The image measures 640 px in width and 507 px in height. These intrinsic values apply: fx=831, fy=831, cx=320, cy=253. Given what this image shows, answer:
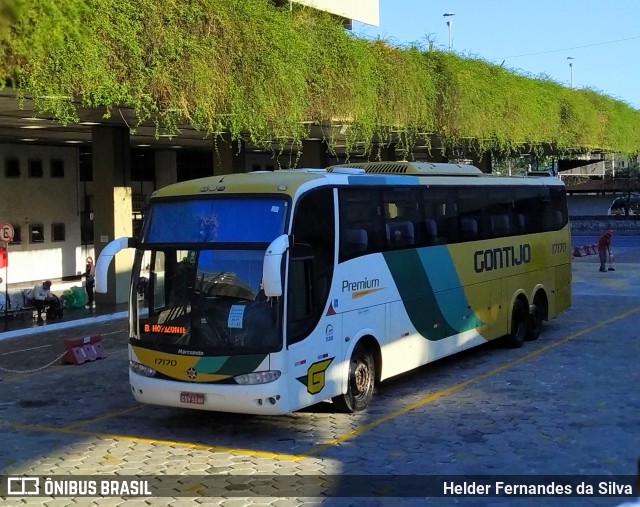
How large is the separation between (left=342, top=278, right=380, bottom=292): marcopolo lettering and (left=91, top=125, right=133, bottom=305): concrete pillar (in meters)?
13.1

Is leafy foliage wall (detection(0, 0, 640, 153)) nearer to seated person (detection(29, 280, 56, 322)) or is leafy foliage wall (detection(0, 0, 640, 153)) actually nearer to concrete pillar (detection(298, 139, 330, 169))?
concrete pillar (detection(298, 139, 330, 169))

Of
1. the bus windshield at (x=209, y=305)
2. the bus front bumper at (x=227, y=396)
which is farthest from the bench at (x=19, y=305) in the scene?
the bus front bumper at (x=227, y=396)

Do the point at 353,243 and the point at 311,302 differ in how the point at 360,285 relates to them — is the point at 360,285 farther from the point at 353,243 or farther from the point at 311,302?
the point at 311,302

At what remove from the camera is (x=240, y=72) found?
18.5 metres

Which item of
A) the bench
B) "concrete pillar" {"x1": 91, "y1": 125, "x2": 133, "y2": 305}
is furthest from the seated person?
"concrete pillar" {"x1": 91, "y1": 125, "x2": 133, "y2": 305}

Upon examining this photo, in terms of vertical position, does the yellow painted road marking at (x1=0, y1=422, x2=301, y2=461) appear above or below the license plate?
below

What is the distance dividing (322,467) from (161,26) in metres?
11.0

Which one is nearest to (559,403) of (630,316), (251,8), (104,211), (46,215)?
(630,316)

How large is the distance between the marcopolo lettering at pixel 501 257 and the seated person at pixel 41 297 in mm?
11903

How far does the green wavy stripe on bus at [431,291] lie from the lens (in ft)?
40.1

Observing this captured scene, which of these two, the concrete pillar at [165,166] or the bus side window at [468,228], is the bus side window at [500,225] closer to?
the bus side window at [468,228]

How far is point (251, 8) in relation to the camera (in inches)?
731

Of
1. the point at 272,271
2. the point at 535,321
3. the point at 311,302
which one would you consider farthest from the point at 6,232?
the point at 272,271

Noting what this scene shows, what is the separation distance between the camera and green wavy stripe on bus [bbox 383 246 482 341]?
12219mm
